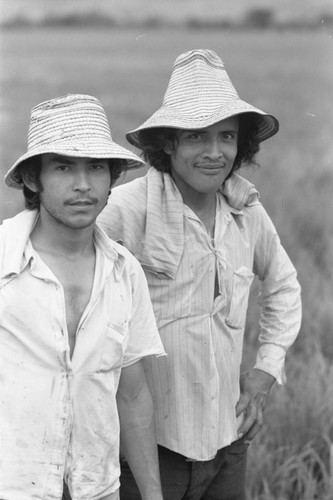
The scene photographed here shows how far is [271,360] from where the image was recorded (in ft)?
7.50

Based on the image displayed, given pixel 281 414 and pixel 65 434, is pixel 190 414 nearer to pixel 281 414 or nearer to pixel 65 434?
pixel 65 434

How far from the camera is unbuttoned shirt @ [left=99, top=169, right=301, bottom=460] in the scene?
1.98 metres

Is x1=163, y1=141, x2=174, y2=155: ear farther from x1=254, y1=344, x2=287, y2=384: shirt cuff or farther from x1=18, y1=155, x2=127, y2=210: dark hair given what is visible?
x1=254, y1=344, x2=287, y2=384: shirt cuff

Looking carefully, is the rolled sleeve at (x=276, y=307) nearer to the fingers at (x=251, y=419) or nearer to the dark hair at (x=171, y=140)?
the fingers at (x=251, y=419)

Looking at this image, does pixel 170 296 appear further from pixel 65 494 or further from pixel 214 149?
pixel 65 494

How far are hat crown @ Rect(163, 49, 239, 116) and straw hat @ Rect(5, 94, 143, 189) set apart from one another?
1.17 ft

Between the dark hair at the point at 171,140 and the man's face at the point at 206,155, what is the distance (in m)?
0.06

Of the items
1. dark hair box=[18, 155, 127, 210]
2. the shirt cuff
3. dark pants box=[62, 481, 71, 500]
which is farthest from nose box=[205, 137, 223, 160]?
dark pants box=[62, 481, 71, 500]

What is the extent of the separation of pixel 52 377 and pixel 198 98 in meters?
0.79

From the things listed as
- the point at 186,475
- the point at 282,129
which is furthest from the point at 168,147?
the point at 282,129

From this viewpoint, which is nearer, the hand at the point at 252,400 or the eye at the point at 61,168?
the eye at the point at 61,168

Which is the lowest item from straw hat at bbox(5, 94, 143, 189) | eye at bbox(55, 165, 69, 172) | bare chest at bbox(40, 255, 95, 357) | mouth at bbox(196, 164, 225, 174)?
bare chest at bbox(40, 255, 95, 357)

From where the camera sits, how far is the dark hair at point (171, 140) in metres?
2.06

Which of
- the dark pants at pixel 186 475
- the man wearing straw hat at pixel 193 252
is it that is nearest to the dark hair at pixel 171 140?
the man wearing straw hat at pixel 193 252
